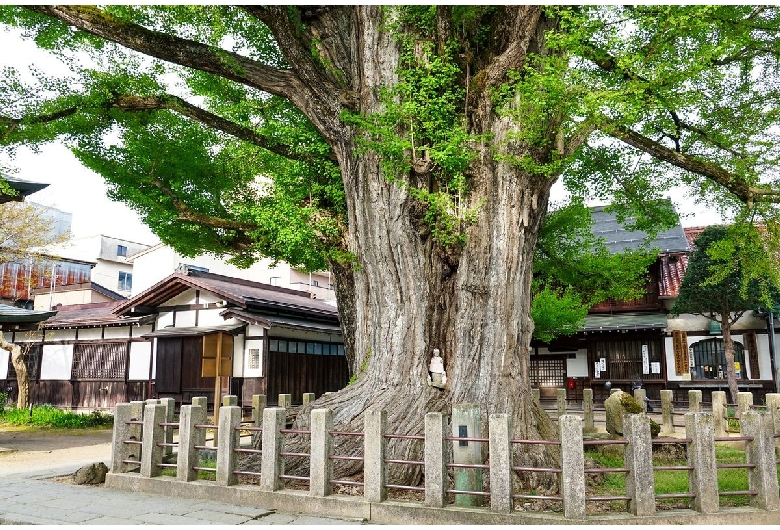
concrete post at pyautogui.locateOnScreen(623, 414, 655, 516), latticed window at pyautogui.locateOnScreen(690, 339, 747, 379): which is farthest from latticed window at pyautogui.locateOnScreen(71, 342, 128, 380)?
latticed window at pyautogui.locateOnScreen(690, 339, 747, 379)

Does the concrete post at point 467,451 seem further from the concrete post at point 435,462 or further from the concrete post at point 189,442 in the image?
the concrete post at point 189,442

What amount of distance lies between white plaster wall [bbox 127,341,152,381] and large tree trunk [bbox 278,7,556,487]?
14.6 m

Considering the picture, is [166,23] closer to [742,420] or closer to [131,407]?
[131,407]

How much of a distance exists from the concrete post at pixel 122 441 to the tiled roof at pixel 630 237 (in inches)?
753

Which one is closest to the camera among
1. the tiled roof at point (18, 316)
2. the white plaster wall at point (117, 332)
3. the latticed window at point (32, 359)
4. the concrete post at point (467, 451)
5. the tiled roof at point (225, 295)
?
the concrete post at point (467, 451)

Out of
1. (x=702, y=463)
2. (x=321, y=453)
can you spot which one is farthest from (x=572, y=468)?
(x=321, y=453)

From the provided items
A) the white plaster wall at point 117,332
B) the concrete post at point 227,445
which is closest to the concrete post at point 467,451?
the concrete post at point 227,445

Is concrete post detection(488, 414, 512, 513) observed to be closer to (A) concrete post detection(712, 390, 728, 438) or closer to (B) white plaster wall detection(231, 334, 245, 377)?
(A) concrete post detection(712, 390, 728, 438)

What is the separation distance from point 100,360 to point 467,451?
19.6 m

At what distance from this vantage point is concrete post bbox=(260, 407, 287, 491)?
7.69m

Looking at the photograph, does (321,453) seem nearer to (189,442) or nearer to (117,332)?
(189,442)

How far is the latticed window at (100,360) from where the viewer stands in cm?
2216

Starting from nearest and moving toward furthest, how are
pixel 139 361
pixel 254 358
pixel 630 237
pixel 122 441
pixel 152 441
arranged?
1. pixel 152 441
2. pixel 122 441
3. pixel 254 358
4. pixel 139 361
5. pixel 630 237

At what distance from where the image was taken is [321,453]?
7.45 meters
